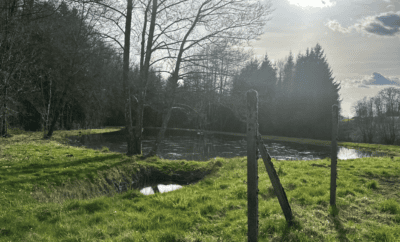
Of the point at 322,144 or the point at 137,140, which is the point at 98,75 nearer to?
the point at 137,140

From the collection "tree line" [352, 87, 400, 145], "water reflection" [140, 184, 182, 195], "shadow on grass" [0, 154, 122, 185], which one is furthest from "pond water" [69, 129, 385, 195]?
"tree line" [352, 87, 400, 145]

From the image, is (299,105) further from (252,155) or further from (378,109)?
(252,155)

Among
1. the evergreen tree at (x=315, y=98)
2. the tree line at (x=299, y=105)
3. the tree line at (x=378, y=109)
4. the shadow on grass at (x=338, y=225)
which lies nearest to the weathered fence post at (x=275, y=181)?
the shadow on grass at (x=338, y=225)

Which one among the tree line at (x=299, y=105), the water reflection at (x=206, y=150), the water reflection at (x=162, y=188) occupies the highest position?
the tree line at (x=299, y=105)

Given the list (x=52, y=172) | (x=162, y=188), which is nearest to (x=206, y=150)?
(x=162, y=188)

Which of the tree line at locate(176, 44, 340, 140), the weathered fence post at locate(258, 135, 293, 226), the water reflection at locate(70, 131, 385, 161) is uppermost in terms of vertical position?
the tree line at locate(176, 44, 340, 140)

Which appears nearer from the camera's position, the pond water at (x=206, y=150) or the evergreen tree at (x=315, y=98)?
the pond water at (x=206, y=150)

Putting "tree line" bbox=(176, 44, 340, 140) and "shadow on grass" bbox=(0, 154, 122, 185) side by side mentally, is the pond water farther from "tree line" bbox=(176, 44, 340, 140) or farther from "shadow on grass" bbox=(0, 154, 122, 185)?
"tree line" bbox=(176, 44, 340, 140)

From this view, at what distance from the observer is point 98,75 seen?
25578 millimetres

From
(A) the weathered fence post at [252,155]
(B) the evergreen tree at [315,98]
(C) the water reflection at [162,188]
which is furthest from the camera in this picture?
(B) the evergreen tree at [315,98]

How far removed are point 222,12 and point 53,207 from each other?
33.8 ft

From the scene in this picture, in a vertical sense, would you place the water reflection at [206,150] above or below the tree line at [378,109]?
below

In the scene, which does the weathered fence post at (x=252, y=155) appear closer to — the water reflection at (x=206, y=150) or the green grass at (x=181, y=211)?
the green grass at (x=181, y=211)

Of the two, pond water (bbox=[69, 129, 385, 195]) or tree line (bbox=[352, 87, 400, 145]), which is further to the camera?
tree line (bbox=[352, 87, 400, 145])
